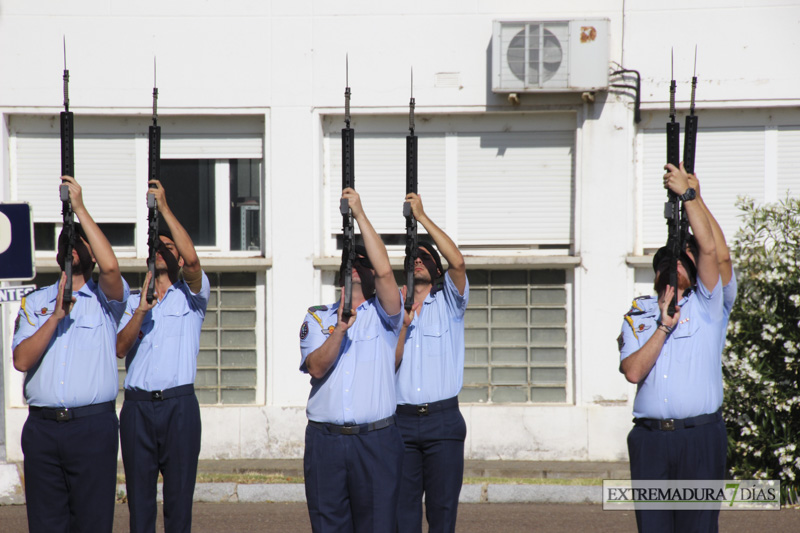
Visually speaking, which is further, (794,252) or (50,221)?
(50,221)

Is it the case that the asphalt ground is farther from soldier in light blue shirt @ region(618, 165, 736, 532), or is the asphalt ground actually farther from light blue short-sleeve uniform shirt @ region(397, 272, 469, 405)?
soldier in light blue shirt @ region(618, 165, 736, 532)

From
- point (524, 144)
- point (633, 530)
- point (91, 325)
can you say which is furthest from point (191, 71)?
point (633, 530)

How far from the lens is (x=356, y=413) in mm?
4754

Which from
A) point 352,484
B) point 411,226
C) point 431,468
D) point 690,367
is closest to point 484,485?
point 431,468

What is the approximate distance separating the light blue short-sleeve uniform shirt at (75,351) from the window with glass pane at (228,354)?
13.1ft

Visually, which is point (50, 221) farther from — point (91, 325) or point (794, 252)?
point (794, 252)

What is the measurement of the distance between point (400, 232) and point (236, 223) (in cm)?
173

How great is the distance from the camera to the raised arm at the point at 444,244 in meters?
5.47

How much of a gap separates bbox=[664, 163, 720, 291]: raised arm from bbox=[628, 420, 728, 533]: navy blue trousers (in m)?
0.81

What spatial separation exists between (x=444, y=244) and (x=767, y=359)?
12.7ft

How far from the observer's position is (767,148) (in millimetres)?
9086

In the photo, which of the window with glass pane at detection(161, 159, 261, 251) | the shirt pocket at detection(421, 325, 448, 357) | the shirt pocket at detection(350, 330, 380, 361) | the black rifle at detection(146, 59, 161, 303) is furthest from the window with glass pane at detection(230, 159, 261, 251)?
the shirt pocket at detection(350, 330, 380, 361)

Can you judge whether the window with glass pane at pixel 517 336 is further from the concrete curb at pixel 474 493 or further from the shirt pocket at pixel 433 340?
the shirt pocket at pixel 433 340

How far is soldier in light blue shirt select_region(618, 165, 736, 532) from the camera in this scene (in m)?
4.93
